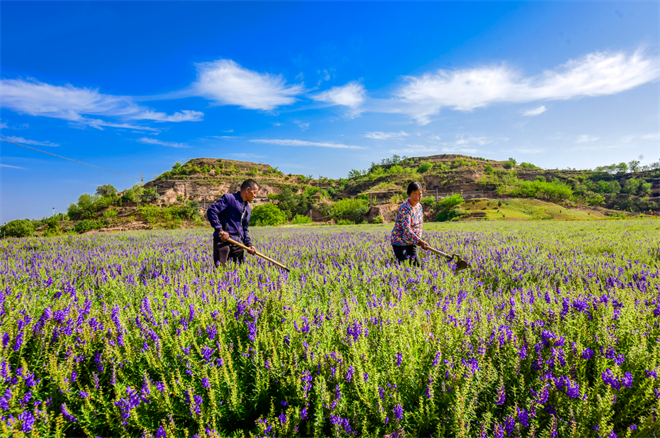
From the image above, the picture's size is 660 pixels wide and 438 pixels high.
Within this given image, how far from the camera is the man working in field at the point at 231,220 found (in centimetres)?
473

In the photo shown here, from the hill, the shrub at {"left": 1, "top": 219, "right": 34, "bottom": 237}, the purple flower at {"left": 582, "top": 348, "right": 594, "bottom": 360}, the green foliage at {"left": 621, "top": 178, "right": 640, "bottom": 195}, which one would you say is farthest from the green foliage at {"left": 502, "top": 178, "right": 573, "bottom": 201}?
the shrub at {"left": 1, "top": 219, "right": 34, "bottom": 237}

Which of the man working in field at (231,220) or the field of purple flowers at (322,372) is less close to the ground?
the man working in field at (231,220)

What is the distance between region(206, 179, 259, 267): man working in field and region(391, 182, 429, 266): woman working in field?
8.29 ft

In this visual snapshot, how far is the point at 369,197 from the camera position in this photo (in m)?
85.7

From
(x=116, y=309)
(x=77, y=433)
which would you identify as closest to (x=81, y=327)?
(x=116, y=309)

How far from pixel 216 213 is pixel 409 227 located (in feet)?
10.8

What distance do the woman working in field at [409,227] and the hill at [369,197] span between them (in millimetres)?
43355

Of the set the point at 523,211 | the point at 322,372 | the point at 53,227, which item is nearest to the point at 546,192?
the point at 523,211

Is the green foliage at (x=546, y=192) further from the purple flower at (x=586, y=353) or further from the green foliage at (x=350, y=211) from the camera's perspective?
the purple flower at (x=586, y=353)

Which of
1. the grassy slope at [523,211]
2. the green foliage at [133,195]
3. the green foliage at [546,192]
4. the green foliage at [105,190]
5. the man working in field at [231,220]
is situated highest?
the green foliage at [105,190]

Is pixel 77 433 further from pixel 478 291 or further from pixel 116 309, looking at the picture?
pixel 478 291

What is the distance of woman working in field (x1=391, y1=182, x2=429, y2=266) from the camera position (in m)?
4.83

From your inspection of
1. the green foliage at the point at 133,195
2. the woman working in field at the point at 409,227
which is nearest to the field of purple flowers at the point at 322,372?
the woman working in field at the point at 409,227

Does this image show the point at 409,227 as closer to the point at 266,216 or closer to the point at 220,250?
the point at 220,250
